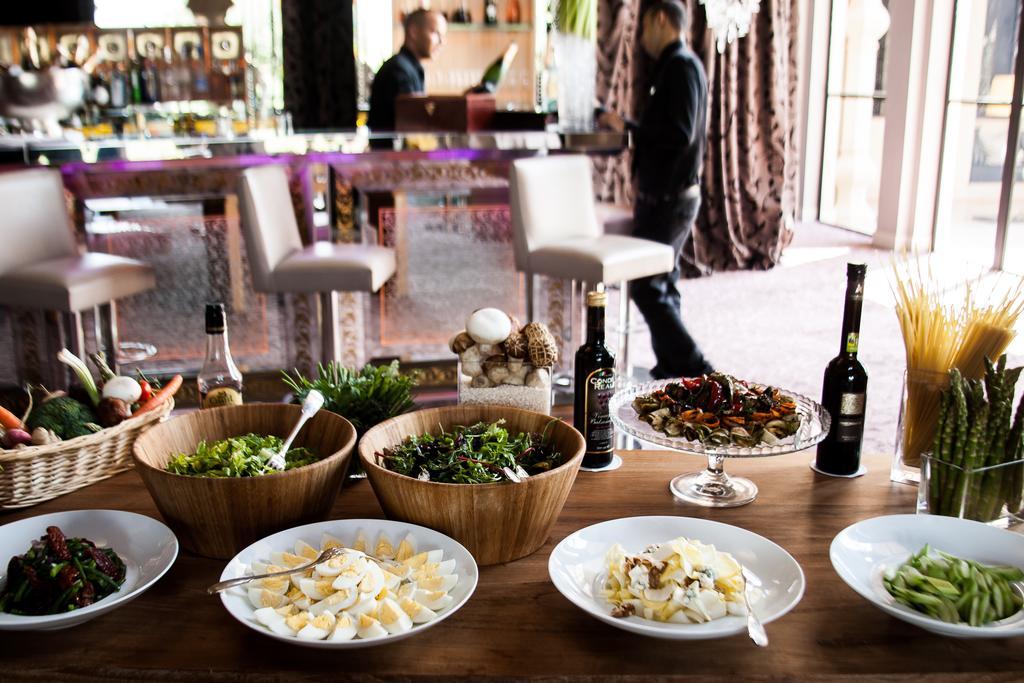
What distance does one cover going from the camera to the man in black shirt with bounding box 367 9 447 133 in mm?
4977

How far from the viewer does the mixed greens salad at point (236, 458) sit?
4.46 feet

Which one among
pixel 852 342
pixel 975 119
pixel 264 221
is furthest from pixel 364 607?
pixel 975 119

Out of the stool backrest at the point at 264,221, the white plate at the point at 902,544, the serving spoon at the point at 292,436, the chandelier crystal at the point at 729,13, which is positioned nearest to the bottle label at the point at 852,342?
the white plate at the point at 902,544

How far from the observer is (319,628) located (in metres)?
1.07

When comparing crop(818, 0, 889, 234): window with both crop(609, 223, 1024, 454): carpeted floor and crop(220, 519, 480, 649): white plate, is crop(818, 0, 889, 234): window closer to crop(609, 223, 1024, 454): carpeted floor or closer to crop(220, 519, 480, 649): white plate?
crop(609, 223, 1024, 454): carpeted floor

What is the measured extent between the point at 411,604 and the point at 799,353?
3.81 meters

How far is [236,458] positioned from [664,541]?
60 centimetres

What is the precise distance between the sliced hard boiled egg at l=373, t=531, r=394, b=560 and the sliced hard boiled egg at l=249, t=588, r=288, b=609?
0.15m

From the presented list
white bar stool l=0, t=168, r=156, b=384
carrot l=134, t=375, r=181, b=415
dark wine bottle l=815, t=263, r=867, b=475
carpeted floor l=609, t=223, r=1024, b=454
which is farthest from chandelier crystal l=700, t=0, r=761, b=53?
carrot l=134, t=375, r=181, b=415

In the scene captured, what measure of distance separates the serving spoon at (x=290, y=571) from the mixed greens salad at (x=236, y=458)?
7.5 inches

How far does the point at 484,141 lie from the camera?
354 centimetres

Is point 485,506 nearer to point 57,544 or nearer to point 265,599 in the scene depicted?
point 265,599

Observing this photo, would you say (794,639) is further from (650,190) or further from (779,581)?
(650,190)

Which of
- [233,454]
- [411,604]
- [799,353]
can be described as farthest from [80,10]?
[411,604]
